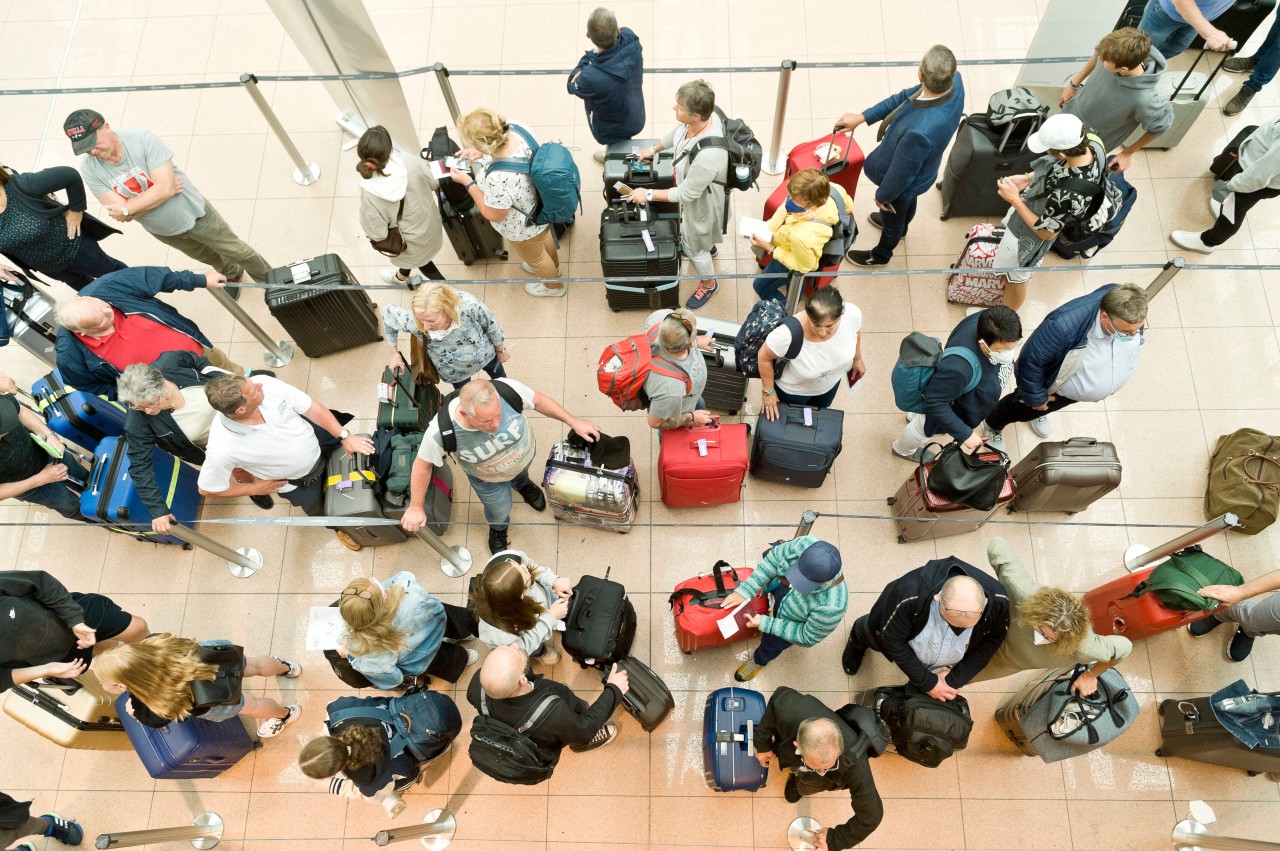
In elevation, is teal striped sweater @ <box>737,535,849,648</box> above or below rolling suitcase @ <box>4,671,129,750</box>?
above

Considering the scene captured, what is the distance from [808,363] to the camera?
476cm

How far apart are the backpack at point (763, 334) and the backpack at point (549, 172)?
165cm

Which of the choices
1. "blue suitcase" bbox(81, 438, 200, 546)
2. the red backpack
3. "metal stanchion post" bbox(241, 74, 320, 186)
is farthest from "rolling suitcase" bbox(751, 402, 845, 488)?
"metal stanchion post" bbox(241, 74, 320, 186)

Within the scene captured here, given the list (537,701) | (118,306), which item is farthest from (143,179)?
(537,701)

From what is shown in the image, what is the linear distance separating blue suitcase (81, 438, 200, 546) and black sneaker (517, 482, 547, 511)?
2.30 meters

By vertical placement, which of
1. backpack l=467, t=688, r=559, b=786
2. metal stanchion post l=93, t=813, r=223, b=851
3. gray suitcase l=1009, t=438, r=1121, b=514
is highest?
gray suitcase l=1009, t=438, r=1121, b=514

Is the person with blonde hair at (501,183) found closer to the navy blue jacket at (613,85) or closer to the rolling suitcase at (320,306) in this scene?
the navy blue jacket at (613,85)

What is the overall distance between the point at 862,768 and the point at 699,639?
1294 mm

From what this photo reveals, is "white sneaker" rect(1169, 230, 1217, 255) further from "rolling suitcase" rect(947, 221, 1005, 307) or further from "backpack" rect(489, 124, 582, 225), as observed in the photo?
"backpack" rect(489, 124, 582, 225)

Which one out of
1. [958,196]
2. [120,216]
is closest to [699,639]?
[958,196]

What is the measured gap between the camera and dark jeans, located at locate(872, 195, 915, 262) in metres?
5.94

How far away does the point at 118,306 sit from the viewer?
497cm

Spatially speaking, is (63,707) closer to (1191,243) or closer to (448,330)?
(448,330)

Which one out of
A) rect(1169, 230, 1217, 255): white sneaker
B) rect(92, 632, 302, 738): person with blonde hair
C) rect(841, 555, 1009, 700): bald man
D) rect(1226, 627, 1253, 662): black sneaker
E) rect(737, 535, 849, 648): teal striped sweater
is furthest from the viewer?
rect(1169, 230, 1217, 255): white sneaker
